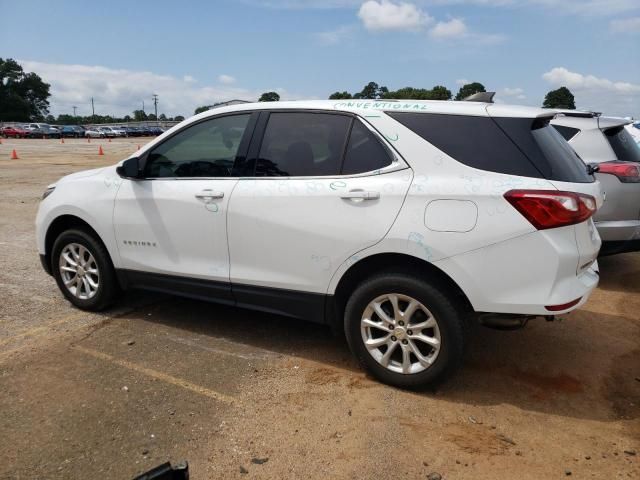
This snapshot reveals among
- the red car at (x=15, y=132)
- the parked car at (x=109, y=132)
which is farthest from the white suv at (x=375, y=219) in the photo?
the parked car at (x=109, y=132)

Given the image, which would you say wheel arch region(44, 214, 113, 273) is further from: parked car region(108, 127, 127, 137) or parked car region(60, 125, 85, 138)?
parked car region(108, 127, 127, 137)

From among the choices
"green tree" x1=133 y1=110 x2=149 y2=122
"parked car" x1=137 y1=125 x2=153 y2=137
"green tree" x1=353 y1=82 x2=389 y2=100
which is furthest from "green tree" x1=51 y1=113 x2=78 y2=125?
"green tree" x1=353 y1=82 x2=389 y2=100

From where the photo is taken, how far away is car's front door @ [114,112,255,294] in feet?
12.5

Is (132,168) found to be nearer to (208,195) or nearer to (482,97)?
(208,195)

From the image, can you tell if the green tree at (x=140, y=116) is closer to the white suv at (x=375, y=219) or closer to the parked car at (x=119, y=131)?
the parked car at (x=119, y=131)

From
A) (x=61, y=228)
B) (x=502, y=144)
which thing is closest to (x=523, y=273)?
(x=502, y=144)

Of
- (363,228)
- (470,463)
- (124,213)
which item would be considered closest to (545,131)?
(363,228)

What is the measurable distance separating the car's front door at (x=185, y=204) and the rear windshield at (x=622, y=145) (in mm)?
4022

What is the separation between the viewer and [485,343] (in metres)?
4.14

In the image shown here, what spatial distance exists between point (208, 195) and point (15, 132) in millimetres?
63071

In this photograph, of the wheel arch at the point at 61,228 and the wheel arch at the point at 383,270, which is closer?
the wheel arch at the point at 383,270

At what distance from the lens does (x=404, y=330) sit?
3217mm

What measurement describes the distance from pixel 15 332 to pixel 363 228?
2.98 m

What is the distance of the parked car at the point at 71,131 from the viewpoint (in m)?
60.9
